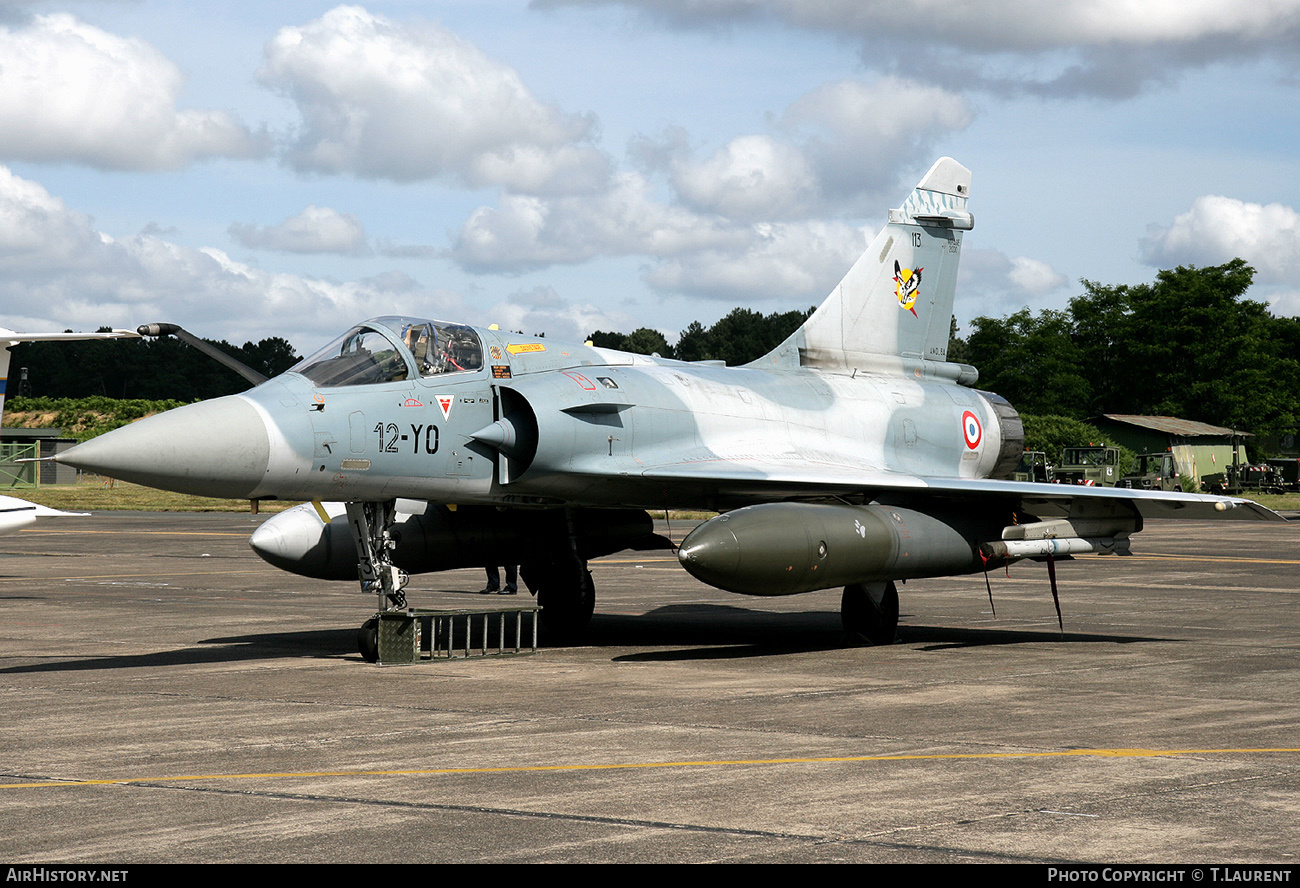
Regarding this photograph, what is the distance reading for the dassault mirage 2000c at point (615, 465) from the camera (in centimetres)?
1198

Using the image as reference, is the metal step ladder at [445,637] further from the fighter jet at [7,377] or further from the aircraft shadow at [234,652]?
the fighter jet at [7,377]

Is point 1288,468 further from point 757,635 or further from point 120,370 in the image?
point 120,370

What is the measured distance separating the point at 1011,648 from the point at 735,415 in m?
3.67

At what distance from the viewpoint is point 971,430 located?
17.2 m

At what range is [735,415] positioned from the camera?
14789mm

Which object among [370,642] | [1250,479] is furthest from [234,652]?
[1250,479]

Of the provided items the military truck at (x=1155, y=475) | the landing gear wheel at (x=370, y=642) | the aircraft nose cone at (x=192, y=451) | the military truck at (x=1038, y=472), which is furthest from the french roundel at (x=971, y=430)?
the military truck at (x=1155, y=475)

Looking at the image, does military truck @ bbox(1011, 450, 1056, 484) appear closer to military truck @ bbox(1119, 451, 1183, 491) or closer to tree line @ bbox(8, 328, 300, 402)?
military truck @ bbox(1119, 451, 1183, 491)

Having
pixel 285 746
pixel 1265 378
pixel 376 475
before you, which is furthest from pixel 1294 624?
pixel 1265 378

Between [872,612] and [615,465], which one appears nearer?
[615,465]

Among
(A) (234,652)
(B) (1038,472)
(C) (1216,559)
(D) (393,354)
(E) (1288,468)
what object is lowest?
(A) (234,652)

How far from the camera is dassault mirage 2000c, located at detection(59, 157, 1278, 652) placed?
Answer: 11984 mm

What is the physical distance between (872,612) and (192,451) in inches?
281

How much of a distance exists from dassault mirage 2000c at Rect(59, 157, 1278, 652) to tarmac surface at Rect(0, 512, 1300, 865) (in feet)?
3.51
